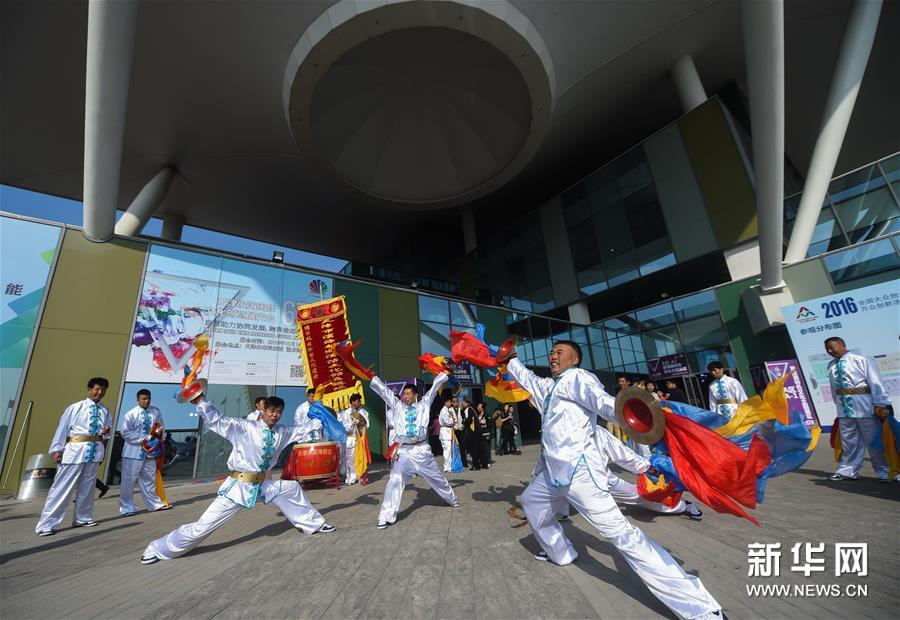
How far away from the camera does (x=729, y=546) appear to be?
3434 mm

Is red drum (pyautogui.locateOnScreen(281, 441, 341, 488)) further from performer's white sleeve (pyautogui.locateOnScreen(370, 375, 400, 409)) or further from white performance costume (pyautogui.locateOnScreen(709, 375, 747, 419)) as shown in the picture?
white performance costume (pyautogui.locateOnScreen(709, 375, 747, 419))

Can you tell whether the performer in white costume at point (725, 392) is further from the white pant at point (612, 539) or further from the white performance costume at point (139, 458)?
the white performance costume at point (139, 458)

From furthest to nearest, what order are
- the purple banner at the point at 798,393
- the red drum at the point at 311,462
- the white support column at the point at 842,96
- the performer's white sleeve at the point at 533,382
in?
1. the white support column at the point at 842,96
2. the purple banner at the point at 798,393
3. the red drum at the point at 311,462
4. the performer's white sleeve at the point at 533,382

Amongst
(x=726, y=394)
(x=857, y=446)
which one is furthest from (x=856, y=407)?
(x=726, y=394)

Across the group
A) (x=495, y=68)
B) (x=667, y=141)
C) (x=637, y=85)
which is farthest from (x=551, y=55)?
(x=667, y=141)

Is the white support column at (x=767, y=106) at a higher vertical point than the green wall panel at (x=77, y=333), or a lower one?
higher

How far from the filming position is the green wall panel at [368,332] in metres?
12.6

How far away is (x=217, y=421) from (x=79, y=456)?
3.63m

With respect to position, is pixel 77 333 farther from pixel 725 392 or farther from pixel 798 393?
pixel 798 393

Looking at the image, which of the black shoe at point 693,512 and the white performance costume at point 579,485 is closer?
the white performance costume at point 579,485

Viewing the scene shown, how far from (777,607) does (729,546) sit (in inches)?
47.8

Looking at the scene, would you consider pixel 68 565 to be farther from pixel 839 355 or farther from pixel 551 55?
pixel 551 55

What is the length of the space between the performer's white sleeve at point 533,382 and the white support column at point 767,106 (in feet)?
39.0

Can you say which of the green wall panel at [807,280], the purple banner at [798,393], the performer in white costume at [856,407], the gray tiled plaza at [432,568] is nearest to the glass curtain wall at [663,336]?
the purple banner at [798,393]
